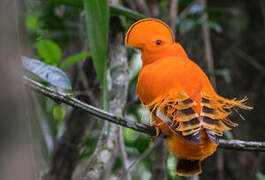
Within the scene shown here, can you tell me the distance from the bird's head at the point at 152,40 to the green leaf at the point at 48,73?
327 mm

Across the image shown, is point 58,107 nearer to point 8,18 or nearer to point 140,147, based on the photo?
point 140,147

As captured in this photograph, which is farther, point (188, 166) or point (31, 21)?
point (31, 21)

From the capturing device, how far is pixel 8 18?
0.43 meters

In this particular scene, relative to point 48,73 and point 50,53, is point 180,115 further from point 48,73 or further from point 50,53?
point 50,53

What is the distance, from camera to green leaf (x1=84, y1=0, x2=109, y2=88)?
4.25 ft

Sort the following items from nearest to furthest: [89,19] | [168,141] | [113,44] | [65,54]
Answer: [89,19] → [168,141] → [113,44] → [65,54]

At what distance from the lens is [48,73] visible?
1.61 metres

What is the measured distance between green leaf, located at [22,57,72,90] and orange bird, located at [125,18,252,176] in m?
0.33

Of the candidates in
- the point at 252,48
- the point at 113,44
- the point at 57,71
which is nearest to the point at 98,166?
the point at 57,71

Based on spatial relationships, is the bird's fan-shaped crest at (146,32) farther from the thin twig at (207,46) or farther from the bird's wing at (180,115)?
the thin twig at (207,46)

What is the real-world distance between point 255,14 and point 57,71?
7.34ft

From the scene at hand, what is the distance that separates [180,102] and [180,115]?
0.05m

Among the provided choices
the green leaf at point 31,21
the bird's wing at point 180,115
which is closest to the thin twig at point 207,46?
the bird's wing at point 180,115

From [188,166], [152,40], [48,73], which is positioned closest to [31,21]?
[48,73]
